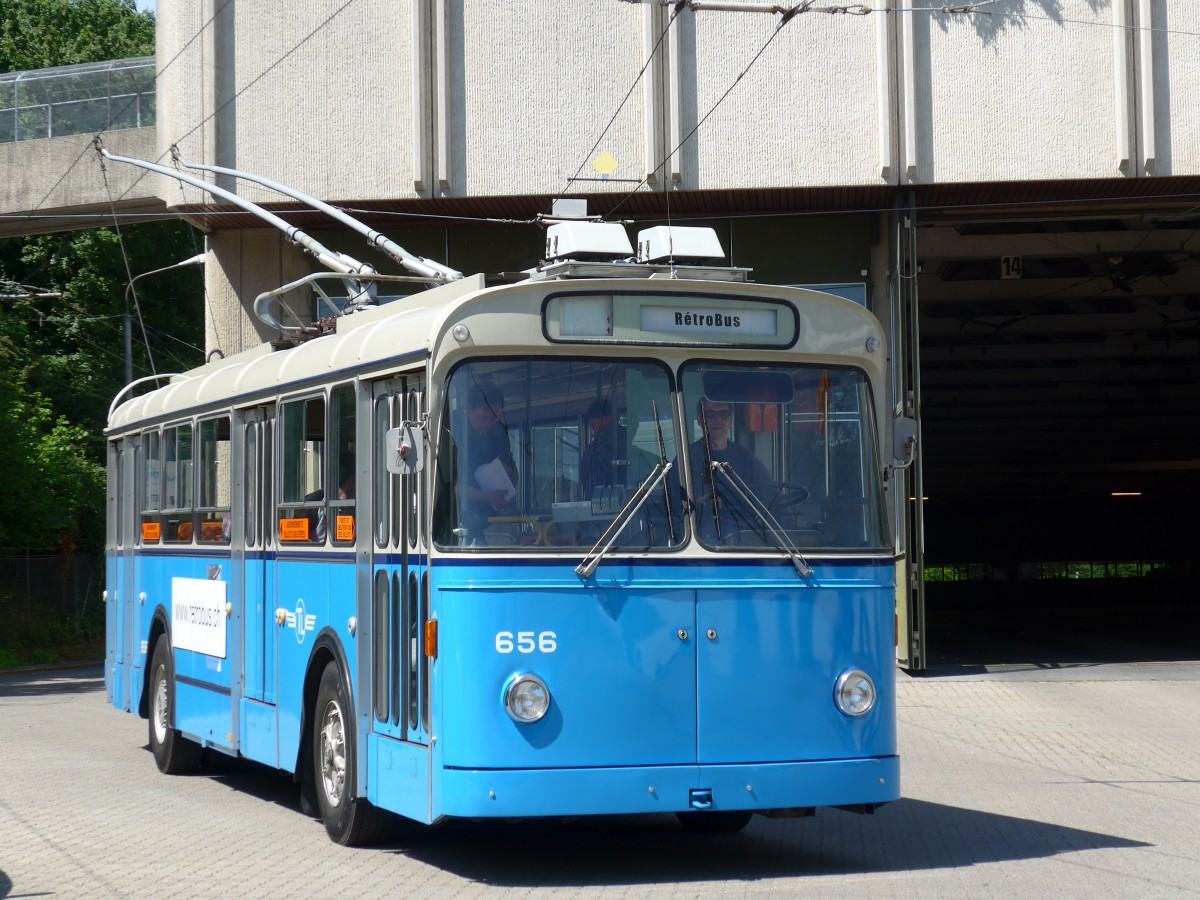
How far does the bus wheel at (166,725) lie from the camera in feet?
42.6

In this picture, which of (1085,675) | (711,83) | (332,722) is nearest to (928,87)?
(711,83)

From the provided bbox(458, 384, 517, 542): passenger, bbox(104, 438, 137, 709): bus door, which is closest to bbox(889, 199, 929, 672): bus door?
bbox(104, 438, 137, 709): bus door

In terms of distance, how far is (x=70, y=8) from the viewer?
53.1m

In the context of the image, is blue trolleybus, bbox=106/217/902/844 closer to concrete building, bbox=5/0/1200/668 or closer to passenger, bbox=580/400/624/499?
passenger, bbox=580/400/624/499

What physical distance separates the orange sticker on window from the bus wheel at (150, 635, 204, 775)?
2.99 m

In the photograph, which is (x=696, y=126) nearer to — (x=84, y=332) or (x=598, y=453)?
(x=598, y=453)

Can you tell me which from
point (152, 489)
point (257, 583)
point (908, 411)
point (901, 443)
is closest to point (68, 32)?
point (908, 411)

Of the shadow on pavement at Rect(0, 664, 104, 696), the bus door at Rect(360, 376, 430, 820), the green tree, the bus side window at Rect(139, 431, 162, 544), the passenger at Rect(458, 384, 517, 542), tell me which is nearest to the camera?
the passenger at Rect(458, 384, 517, 542)

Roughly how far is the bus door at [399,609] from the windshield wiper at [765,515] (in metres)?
1.44

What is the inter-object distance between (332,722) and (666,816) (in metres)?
2.37

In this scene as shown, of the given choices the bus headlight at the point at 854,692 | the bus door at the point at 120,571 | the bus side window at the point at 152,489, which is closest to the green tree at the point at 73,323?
the bus door at the point at 120,571

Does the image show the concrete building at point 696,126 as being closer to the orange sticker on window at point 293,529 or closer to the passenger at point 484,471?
the orange sticker on window at point 293,529

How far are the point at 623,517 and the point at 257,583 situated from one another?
3.59m

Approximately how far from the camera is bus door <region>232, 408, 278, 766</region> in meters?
10.6
